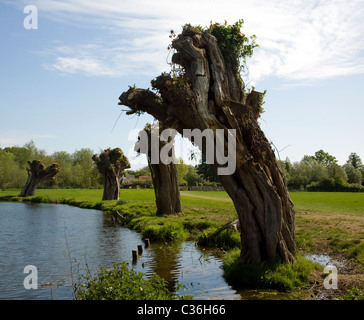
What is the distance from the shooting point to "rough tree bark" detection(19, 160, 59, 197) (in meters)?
56.1

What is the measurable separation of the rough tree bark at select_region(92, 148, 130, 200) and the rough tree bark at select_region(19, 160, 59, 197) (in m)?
13.5

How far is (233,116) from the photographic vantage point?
1170cm

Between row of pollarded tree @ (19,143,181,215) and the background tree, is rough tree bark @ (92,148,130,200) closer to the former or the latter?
row of pollarded tree @ (19,143,181,215)

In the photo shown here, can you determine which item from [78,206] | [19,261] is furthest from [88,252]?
[78,206]

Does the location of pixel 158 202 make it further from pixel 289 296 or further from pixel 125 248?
pixel 289 296

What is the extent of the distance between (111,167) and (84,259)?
89.3ft

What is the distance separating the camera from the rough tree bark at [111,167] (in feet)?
140

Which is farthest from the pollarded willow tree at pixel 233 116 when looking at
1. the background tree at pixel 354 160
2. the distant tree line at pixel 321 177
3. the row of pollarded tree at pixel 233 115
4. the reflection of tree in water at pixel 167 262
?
the background tree at pixel 354 160

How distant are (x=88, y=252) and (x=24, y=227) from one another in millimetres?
11313

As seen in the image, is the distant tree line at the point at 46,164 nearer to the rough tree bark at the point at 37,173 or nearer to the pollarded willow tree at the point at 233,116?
the rough tree bark at the point at 37,173

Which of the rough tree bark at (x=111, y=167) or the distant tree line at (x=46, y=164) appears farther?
the distant tree line at (x=46, y=164)

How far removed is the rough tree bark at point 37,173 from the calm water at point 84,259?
31087 millimetres

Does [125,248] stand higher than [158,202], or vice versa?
[158,202]
